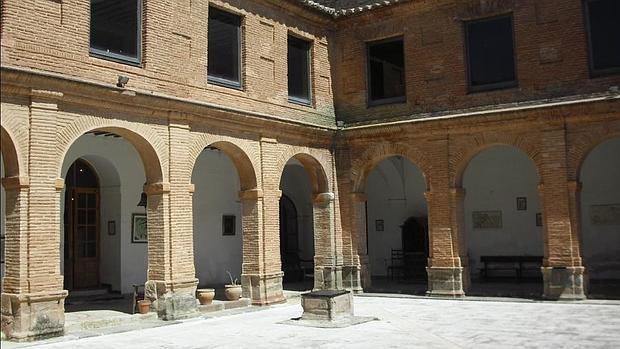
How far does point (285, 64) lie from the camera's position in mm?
15047

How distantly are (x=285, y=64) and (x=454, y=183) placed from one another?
4.82 metres

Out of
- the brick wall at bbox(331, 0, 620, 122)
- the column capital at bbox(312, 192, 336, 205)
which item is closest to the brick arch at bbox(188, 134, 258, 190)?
the column capital at bbox(312, 192, 336, 205)

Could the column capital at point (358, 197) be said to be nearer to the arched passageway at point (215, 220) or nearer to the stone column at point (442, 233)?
the stone column at point (442, 233)

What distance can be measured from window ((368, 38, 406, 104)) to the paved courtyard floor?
5.81 m

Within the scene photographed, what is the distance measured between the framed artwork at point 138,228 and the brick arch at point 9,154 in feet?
17.1

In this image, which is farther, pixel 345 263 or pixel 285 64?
pixel 345 263

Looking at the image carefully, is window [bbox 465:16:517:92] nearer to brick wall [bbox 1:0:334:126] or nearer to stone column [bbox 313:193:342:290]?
brick wall [bbox 1:0:334:126]

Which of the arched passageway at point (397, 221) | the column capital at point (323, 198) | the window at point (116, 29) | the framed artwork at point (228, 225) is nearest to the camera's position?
the window at point (116, 29)

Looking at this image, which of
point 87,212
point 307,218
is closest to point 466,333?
point 87,212

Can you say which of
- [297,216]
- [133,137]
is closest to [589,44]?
[133,137]

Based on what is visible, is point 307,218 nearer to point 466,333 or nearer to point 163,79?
point 163,79

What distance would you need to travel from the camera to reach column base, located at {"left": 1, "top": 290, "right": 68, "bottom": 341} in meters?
9.59

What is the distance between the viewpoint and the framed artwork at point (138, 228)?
14926mm

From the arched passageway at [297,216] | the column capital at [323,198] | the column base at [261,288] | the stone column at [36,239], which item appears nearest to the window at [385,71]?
the column capital at [323,198]
